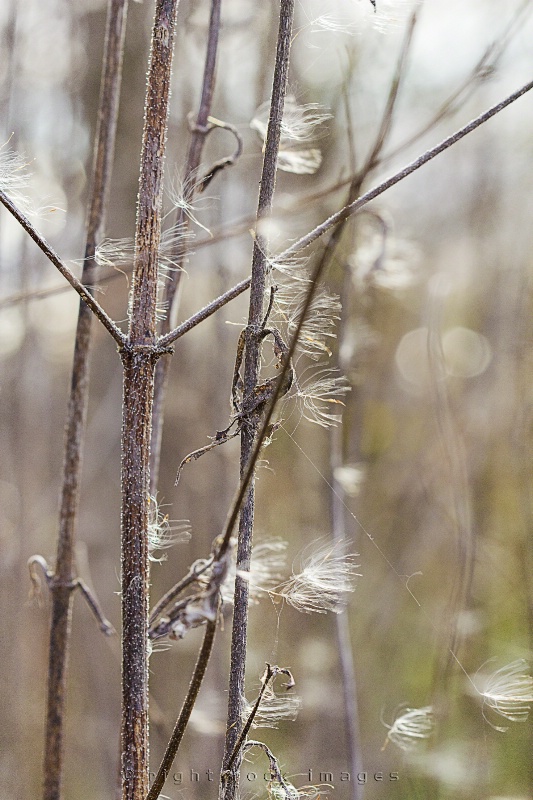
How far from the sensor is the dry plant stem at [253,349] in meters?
0.29

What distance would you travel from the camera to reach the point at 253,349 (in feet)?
0.98

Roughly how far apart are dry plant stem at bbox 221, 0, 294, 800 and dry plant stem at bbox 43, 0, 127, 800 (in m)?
0.17

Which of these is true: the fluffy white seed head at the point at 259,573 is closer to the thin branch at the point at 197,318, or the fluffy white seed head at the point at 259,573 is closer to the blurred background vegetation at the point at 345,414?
the thin branch at the point at 197,318

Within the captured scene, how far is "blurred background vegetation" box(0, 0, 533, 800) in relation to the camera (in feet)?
2.67

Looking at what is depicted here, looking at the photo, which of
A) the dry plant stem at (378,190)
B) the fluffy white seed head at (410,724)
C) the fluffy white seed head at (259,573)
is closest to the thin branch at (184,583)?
the fluffy white seed head at (259,573)

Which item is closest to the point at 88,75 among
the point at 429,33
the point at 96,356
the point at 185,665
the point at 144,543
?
the point at 96,356

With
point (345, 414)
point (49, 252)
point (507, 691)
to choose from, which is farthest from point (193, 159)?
point (345, 414)

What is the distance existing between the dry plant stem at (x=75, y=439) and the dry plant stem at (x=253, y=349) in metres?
0.17

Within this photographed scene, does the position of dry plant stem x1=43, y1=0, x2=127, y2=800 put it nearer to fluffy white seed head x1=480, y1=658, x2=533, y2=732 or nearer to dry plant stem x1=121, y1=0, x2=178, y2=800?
dry plant stem x1=121, y1=0, x2=178, y2=800

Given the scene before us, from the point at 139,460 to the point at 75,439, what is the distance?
17 cm

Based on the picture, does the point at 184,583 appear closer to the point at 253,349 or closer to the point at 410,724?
the point at 253,349

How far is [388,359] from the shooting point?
1690 millimetres

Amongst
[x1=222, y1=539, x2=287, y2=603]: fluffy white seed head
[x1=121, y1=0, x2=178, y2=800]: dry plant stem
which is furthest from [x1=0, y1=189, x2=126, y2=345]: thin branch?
[x1=222, y1=539, x2=287, y2=603]: fluffy white seed head

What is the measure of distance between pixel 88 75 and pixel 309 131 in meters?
1.25
